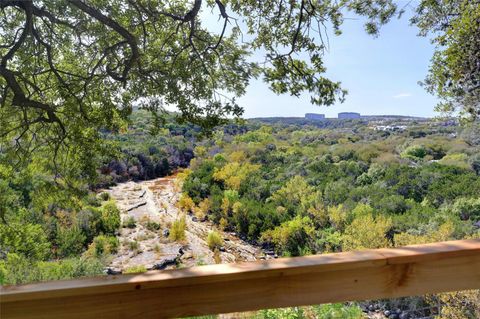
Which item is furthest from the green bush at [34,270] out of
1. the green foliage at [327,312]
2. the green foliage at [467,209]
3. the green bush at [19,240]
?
the green foliage at [467,209]

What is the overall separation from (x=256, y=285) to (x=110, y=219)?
34.3 feet

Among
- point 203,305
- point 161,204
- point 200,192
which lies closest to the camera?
point 203,305

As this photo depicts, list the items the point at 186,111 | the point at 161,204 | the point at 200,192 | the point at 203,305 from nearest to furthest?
the point at 203,305 → the point at 186,111 → the point at 161,204 → the point at 200,192

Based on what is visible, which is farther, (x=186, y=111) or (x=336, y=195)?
(x=336, y=195)

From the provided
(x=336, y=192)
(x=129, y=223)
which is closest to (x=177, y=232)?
(x=129, y=223)

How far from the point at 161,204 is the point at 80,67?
29.4 ft

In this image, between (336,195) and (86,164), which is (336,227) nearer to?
(336,195)

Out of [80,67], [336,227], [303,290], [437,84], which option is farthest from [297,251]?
[303,290]

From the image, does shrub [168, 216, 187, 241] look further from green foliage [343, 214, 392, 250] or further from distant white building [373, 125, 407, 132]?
distant white building [373, 125, 407, 132]

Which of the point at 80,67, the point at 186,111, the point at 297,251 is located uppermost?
the point at 80,67

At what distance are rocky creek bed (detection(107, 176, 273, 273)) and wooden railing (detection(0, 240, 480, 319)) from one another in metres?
6.62

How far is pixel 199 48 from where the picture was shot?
165 inches

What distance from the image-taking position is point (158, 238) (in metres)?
10.1

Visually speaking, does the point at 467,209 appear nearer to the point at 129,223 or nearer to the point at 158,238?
the point at 158,238
